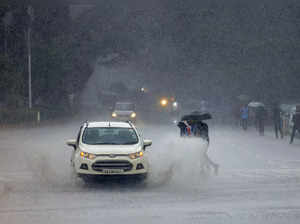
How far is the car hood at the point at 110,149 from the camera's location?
13125mm

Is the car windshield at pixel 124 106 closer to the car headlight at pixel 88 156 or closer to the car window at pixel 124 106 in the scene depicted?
the car window at pixel 124 106

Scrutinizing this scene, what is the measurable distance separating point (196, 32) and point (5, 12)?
2633cm

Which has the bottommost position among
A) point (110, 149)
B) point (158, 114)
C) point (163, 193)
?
point (158, 114)

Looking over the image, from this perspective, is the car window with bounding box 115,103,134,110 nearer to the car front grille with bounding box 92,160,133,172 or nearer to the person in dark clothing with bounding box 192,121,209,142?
the person in dark clothing with bounding box 192,121,209,142

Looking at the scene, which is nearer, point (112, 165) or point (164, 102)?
point (112, 165)

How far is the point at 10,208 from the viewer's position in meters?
10.4

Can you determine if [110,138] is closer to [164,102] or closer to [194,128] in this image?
[194,128]

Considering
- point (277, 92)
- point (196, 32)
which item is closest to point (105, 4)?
point (196, 32)

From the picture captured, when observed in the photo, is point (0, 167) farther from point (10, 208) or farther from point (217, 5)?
point (217, 5)

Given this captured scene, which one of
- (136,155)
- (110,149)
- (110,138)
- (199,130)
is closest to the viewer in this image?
(136,155)

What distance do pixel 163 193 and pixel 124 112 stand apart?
34986 millimetres

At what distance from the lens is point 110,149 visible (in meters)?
13.3

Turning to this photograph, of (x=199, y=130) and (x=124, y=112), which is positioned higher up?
(x=199, y=130)

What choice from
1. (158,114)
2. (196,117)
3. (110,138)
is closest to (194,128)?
(196,117)
